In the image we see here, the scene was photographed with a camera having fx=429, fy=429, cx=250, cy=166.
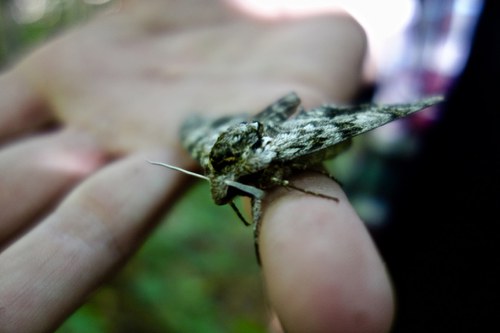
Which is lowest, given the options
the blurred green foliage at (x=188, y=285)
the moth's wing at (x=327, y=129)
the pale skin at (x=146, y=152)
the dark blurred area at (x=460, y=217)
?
the blurred green foliage at (x=188, y=285)

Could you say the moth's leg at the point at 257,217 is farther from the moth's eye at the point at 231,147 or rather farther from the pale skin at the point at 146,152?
the moth's eye at the point at 231,147

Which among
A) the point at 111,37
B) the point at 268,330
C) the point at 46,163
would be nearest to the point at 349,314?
the point at 46,163

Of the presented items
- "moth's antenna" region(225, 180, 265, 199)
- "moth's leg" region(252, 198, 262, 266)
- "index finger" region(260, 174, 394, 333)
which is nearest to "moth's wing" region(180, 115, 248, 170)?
"moth's antenna" region(225, 180, 265, 199)

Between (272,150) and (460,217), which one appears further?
(460,217)

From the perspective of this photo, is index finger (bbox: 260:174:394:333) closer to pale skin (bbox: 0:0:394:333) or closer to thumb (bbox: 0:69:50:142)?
pale skin (bbox: 0:0:394:333)

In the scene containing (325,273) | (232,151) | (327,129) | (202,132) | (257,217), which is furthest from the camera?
(202,132)

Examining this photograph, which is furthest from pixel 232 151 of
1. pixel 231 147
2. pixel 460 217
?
pixel 460 217

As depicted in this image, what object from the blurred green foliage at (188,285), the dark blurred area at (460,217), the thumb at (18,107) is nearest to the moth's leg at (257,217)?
the blurred green foliage at (188,285)

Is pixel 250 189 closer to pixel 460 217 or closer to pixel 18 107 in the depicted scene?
pixel 460 217
